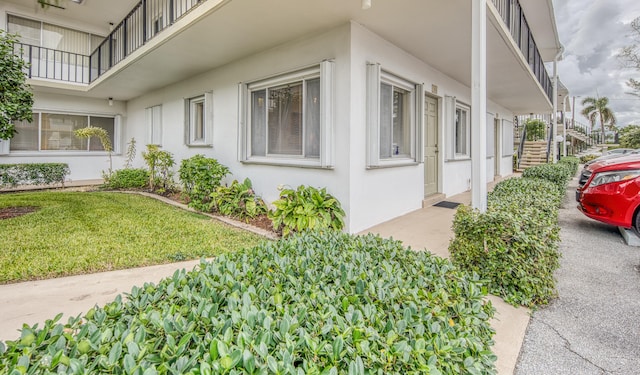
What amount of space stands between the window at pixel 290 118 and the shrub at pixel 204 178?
663 millimetres

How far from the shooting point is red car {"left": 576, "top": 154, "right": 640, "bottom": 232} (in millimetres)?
4473

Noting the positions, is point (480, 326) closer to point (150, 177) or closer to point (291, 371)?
point (291, 371)

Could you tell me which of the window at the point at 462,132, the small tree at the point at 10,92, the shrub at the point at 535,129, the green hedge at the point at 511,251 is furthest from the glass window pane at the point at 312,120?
the shrub at the point at 535,129

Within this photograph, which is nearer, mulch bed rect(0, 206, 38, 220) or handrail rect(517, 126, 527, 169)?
mulch bed rect(0, 206, 38, 220)

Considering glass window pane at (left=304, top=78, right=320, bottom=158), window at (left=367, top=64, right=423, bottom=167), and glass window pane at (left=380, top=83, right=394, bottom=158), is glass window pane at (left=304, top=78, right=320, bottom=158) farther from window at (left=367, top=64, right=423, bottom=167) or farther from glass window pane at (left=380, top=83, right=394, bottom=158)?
glass window pane at (left=380, top=83, right=394, bottom=158)

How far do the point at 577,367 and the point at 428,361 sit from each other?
166 centimetres

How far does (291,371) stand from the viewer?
871 mm

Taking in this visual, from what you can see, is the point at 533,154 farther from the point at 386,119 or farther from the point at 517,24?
the point at 386,119

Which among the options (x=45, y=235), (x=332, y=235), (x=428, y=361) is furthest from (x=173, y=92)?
(x=428, y=361)

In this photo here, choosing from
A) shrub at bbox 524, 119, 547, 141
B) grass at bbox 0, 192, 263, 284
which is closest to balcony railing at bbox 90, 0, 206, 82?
grass at bbox 0, 192, 263, 284

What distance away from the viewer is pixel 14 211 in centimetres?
610

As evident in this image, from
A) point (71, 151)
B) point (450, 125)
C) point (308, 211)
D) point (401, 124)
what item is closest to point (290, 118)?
point (308, 211)

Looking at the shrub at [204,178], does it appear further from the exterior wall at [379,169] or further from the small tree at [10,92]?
the exterior wall at [379,169]

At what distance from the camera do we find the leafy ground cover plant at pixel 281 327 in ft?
3.08
